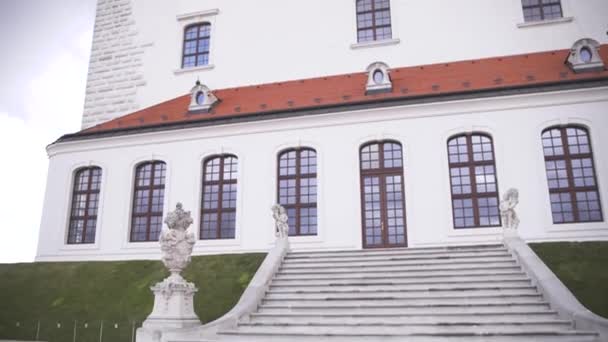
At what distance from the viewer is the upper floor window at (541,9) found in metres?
22.4

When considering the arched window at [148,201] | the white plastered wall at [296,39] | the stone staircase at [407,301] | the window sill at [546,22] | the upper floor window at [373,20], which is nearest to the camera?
the stone staircase at [407,301]

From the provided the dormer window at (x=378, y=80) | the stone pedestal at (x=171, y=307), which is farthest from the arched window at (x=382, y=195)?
the stone pedestal at (x=171, y=307)

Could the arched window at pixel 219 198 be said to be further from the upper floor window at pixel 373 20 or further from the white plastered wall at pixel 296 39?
the upper floor window at pixel 373 20

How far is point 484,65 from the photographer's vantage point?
69.7ft

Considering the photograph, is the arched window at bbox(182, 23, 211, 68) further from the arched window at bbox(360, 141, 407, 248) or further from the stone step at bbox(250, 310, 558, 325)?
the stone step at bbox(250, 310, 558, 325)

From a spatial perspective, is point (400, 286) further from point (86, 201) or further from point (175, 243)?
point (86, 201)

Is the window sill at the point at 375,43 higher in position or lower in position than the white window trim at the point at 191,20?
lower

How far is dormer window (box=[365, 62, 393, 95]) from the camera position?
19938 millimetres

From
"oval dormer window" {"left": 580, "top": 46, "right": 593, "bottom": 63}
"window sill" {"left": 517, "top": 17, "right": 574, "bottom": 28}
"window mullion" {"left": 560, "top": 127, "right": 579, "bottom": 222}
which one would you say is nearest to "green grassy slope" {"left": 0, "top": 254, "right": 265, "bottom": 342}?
"window mullion" {"left": 560, "top": 127, "right": 579, "bottom": 222}

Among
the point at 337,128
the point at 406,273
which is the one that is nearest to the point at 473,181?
the point at 337,128

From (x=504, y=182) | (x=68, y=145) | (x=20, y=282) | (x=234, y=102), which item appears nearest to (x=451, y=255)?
(x=504, y=182)

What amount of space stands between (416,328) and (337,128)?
32.9 ft

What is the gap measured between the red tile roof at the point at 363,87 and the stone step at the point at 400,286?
7.68 meters

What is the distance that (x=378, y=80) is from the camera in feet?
66.3
